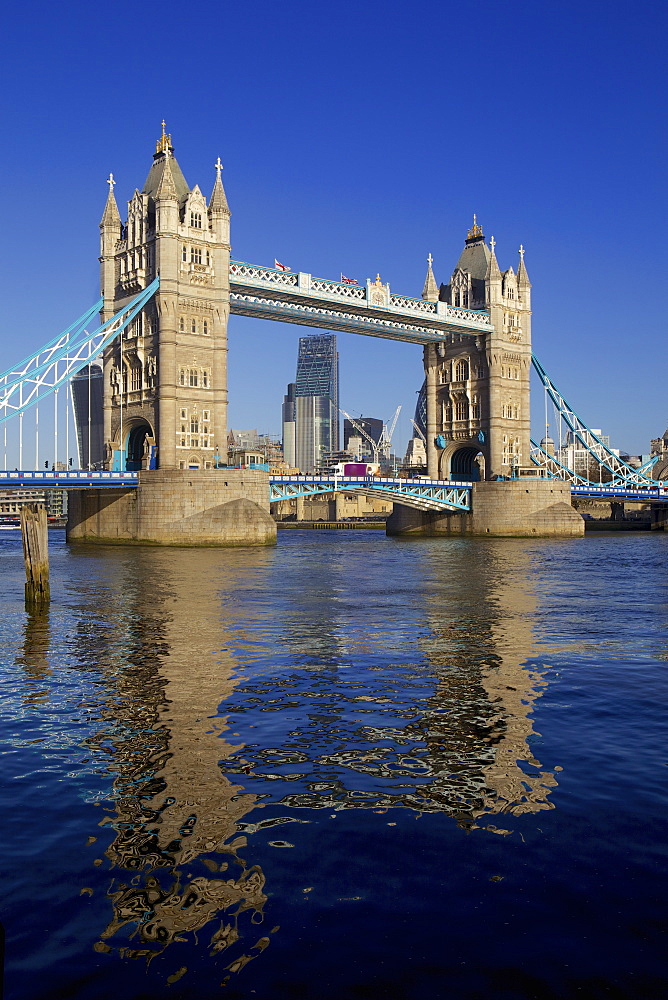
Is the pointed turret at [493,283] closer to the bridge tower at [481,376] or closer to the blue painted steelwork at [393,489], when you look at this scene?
the bridge tower at [481,376]

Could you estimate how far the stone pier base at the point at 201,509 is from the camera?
68.8m

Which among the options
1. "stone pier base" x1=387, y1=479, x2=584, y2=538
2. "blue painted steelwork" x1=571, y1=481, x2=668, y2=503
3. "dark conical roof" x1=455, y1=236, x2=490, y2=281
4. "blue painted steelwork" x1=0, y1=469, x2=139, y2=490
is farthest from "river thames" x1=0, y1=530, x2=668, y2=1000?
"dark conical roof" x1=455, y1=236, x2=490, y2=281

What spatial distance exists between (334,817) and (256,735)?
3638 millimetres

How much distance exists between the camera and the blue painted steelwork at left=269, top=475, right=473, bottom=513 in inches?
3135

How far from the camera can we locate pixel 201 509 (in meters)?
68.8

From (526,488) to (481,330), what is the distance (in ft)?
59.8

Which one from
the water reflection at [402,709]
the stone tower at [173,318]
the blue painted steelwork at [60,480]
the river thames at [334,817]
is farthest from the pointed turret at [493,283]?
the river thames at [334,817]

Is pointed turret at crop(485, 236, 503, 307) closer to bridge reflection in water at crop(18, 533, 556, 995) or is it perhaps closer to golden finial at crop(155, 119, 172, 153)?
golden finial at crop(155, 119, 172, 153)

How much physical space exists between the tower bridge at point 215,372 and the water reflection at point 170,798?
1837 inches

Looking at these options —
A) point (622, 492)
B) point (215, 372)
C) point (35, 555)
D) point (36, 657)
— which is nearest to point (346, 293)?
point (215, 372)

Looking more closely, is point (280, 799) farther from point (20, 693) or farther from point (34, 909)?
point (20, 693)

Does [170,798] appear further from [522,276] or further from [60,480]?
[522,276]

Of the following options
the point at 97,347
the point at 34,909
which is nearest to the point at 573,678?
the point at 34,909

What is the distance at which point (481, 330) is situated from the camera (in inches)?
3814
